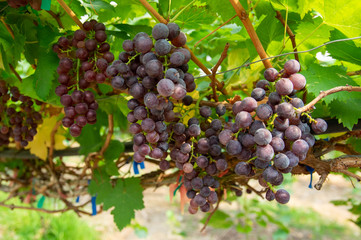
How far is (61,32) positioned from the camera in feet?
2.68

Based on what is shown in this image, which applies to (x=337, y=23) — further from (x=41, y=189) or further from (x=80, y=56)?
(x=41, y=189)

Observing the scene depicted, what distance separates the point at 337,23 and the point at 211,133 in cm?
33

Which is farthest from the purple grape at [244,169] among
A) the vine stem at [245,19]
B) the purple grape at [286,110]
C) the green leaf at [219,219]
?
the green leaf at [219,219]

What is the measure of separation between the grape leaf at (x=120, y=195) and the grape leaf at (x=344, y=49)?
2.55ft

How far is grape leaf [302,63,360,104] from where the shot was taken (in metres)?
0.60

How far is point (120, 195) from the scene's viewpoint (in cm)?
114

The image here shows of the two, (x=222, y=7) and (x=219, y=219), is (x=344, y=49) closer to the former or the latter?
(x=222, y=7)

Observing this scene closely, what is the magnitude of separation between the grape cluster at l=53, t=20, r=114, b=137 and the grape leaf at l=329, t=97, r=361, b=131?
1.61ft

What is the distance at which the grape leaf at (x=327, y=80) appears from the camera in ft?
1.95

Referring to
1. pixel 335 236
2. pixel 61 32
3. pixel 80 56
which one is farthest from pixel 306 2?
pixel 335 236

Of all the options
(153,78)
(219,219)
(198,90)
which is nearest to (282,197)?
(153,78)

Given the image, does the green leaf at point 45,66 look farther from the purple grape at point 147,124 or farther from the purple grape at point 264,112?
the purple grape at point 264,112

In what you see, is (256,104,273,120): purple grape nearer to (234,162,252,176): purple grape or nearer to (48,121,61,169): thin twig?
(234,162,252,176): purple grape

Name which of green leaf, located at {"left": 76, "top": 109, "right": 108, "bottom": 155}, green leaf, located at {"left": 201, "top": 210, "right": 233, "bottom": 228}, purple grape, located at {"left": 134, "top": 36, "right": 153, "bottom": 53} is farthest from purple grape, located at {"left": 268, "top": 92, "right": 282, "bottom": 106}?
green leaf, located at {"left": 201, "top": 210, "right": 233, "bottom": 228}
